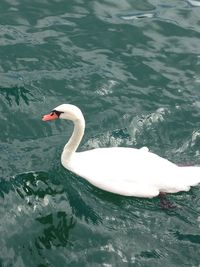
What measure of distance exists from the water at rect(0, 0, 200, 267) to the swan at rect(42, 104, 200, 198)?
0.79 feet

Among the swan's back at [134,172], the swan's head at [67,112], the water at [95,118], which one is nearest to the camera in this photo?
the water at [95,118]

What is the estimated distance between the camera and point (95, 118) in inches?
482

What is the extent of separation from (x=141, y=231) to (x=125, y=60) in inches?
211

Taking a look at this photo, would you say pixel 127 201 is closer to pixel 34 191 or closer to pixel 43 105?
pixel 34 191

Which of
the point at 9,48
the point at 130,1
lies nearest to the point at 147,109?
the point at 9,48

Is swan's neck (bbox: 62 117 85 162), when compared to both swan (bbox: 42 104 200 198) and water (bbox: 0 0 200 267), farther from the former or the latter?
water (bbox: 0 0 200 267)

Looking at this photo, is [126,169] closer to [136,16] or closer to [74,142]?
[74,142]

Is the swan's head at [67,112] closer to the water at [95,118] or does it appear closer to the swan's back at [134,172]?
the swan's back at [134,172]

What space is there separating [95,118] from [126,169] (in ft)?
7.13

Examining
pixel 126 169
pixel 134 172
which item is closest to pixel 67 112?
pixel 126 169

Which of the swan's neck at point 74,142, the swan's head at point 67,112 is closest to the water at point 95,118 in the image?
the swan's neck at point 74,142

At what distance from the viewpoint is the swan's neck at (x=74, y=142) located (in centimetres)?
1061

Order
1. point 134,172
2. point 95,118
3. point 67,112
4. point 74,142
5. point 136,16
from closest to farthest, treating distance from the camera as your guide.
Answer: point 134,172 → point 67,112 → point 74,142 → point 95,118 → point 136,16

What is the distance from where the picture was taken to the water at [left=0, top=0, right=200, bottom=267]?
959 centimetres
